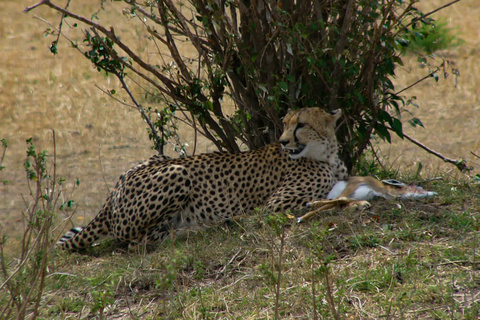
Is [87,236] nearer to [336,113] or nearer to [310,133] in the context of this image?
[310,133]

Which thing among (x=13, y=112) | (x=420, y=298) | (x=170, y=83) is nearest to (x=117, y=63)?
(x=170, y=83)

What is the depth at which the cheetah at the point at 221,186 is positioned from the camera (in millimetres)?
4344

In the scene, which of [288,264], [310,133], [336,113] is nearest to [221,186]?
[310,133]

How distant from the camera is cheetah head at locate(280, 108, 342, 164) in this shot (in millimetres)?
4312

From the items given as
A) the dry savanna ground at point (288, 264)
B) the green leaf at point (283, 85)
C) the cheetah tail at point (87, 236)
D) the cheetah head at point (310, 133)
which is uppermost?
the green leaf at point (283, 85)

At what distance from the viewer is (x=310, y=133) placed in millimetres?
4328

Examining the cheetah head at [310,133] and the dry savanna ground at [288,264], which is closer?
the dry savanna ground at [288,264]

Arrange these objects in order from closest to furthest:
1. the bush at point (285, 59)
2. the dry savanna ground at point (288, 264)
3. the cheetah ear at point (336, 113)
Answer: the dry savanna ground at point (288, 264) < the bush at point (285, 59) < the cheetah ear at point (336, 113)

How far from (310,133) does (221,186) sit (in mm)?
738

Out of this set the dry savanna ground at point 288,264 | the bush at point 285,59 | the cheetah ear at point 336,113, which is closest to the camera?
the dry savanna ground at point 288,264

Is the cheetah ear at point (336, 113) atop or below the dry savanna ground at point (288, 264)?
atop

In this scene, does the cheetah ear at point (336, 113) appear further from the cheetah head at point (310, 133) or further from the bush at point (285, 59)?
the bush at point (285, 59)

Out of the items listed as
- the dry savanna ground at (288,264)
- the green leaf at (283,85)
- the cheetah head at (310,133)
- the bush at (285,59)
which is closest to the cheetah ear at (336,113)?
the cheetah head at (310,133)

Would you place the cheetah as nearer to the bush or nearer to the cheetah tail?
the cheetah tail
